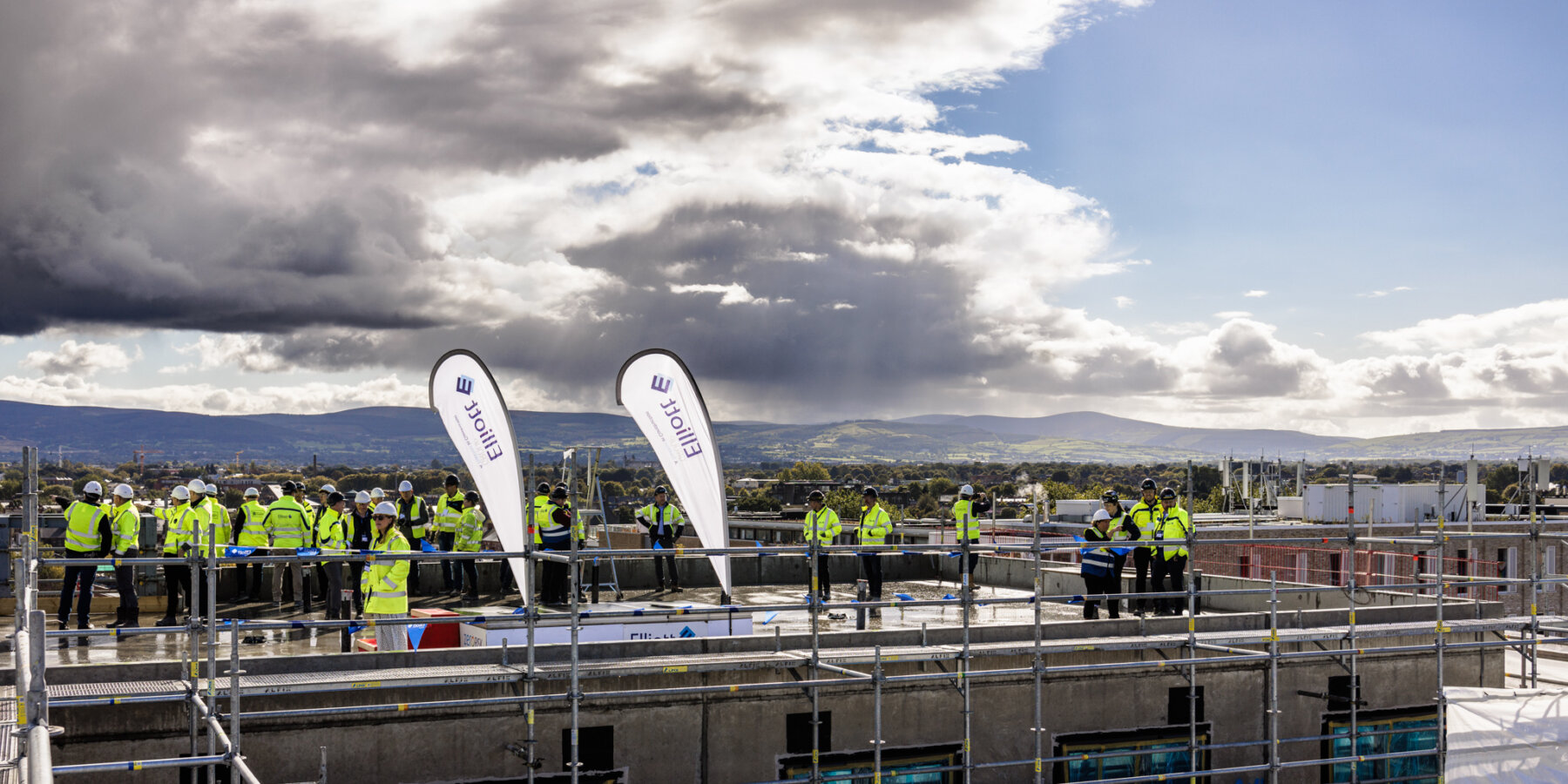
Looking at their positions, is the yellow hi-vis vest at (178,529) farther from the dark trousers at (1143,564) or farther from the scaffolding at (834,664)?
the dark trousers at (1143,564)

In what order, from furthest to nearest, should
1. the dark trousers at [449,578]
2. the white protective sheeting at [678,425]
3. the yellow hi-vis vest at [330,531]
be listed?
1. the dark trousers at [449,578]
2. the white protective sheeting at [678,425]
3. the yellow hi-vis vest at [330,531]

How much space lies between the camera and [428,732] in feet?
39.0

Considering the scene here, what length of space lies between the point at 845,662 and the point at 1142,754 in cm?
407

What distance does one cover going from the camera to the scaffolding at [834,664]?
34.5ft

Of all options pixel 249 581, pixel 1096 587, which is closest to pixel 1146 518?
pixel 1096 587

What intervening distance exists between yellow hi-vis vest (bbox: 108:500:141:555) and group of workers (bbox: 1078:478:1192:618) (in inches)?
495

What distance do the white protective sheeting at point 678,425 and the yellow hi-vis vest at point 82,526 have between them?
23.5 feet

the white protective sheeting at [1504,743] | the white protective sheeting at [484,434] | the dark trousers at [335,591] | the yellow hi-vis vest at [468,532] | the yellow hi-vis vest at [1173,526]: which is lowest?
the white protective sheeting at [1504,743]

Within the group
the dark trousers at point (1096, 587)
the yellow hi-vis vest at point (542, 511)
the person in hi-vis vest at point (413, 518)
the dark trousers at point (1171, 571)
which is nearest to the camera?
the dark trousers at point (1096, 587)

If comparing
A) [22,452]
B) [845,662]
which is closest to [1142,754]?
[845,662]

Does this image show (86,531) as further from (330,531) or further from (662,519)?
(662,519)

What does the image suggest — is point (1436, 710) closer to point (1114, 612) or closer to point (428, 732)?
point (1114, 612)

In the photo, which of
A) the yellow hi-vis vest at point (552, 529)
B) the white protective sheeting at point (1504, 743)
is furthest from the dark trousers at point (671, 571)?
the white protective sheeting at point (1504, 743)

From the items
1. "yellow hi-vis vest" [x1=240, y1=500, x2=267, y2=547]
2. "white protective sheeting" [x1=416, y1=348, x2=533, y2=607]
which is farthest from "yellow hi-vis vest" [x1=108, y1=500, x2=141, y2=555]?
"white protective sheeting" [x1=416, y1=348, x2=533, y2=607]
